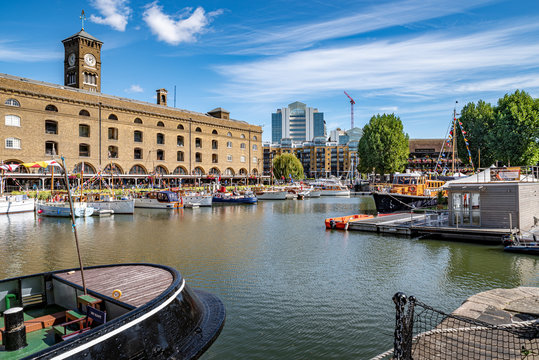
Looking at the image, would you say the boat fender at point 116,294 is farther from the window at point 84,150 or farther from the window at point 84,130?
the window at point 84,130

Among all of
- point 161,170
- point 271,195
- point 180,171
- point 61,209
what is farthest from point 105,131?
point 271,195

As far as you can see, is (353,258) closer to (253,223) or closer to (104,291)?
(104,291)

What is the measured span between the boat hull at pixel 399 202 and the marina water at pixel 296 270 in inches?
544

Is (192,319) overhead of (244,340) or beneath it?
overhead

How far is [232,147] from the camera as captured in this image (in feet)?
292

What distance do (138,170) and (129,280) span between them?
64114mm

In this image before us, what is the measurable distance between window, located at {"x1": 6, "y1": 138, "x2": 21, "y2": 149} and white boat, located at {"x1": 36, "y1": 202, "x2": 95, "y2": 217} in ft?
60.7

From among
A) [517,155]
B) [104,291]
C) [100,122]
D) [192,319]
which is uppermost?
[100,122]

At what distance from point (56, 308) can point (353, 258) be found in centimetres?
1402

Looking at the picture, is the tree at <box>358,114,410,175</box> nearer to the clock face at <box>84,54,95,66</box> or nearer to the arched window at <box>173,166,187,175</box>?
the arched window at <box>173,166,187,175</box>

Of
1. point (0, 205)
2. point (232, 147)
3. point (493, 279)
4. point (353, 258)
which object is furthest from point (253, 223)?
point (232, 147)

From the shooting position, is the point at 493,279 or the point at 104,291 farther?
the point at 493,279

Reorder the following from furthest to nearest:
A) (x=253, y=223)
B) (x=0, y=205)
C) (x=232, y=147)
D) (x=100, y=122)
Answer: (x=232, y=147), (x=100, y=122), (x=0, y=205), (x=253, y=223)

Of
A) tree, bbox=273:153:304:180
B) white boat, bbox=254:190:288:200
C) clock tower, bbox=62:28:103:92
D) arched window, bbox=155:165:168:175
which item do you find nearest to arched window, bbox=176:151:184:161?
arched window, bbox=155:165:168:175
